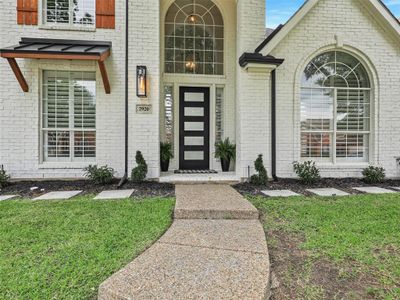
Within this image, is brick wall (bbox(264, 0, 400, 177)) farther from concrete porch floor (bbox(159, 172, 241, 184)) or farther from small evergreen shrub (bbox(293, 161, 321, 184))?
concrete porch floor (bbox(159, 172, 241, 184))

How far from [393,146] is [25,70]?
30.7 feet

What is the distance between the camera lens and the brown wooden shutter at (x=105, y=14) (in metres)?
6.24

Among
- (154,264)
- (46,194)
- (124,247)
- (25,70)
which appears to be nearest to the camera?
(154,264)

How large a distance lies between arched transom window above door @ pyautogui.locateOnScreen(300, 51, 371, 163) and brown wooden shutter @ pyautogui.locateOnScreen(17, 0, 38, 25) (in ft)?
22.0

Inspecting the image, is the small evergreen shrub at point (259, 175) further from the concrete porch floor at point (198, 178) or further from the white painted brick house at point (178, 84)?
the concrete porch floor at point (198, 178)

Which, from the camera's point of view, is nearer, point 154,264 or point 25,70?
point 154,264

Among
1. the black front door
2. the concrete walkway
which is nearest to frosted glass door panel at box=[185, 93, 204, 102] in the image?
the black front door

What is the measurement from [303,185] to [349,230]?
9.50 feet

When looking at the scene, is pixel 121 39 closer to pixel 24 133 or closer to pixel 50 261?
pixel 24 133

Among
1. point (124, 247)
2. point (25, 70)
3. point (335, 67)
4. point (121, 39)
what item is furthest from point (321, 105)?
point (25, 70)

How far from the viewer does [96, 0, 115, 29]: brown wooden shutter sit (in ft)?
20.5

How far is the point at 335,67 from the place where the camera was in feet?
22.2

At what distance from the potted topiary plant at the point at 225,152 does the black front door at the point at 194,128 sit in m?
0.44

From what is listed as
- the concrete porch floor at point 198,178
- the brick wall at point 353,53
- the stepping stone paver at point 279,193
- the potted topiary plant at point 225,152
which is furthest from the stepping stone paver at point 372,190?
the potted topiary plant at point 225,152
